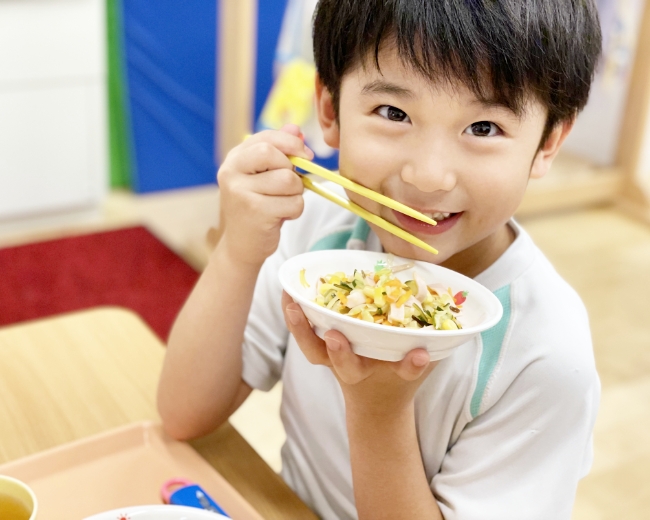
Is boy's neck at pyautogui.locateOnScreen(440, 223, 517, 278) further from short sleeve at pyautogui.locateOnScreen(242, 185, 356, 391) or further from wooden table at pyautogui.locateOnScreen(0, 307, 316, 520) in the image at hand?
wooden table at pyautogui.locateOnScreen(0, 307, 316, 520)

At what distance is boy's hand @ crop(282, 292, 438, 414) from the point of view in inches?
28.0

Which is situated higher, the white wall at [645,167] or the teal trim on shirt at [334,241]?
the teal trim on shirt at [334,241]

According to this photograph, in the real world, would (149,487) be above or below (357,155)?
below

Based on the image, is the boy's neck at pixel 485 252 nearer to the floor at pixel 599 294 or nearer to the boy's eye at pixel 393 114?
the boy's eye at pixel 393 114

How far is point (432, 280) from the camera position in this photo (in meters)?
0.84

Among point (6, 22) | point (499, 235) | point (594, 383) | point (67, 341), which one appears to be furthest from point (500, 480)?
point (6, 22)

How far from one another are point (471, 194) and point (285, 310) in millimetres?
229

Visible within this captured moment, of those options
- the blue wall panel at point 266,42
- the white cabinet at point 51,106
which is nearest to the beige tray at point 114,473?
the white cabinet at point 51,106

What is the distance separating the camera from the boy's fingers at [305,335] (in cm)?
77

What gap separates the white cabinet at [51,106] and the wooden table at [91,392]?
2048mm

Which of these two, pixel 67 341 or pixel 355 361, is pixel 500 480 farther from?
pixel 67 341

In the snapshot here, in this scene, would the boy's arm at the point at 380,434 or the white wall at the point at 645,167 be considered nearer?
the boy's arm at the point at 380,434

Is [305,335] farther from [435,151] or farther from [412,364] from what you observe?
[435,151]

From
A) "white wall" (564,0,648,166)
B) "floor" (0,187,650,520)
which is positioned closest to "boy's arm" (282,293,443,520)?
"floor" (0,187,650,520)
